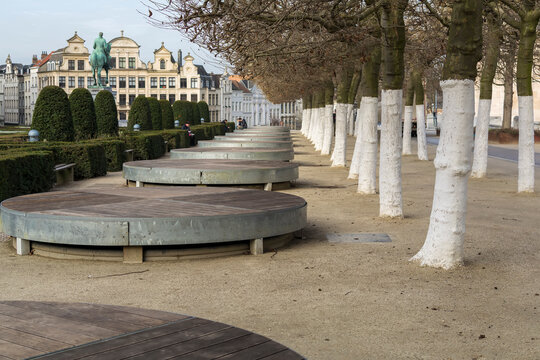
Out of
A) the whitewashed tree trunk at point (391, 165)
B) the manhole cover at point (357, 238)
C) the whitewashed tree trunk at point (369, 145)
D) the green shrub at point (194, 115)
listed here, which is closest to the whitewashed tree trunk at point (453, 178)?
the manhole cover at point (357, 238)

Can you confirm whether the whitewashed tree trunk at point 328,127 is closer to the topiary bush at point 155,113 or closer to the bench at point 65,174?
the topiary bush at point 155,113

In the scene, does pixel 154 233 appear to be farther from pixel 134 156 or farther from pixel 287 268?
pixel 134 156

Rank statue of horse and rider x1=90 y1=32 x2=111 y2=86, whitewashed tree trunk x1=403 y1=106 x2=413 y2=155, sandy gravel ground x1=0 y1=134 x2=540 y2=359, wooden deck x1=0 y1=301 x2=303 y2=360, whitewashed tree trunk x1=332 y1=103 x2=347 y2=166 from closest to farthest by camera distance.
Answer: wooden deck x1=0 y1=301 x2=303 y2=360 → sandy gravel ground x1=0 y1=134 x2=540 y2=359 → whitewashed tree trunk x1=332 y1=103 x2=347 y2=166 → whitewashed tree trunk x1=403 y1=106 x2=413 y2=155 → statue of horse and rider x1=90 y1=32 x2=111 y2=86

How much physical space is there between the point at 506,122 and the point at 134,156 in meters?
32.1

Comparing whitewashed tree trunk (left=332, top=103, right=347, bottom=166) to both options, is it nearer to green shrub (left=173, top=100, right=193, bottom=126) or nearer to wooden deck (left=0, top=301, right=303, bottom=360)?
wooden deck (left=0, top=301, right=303, bottom=360)

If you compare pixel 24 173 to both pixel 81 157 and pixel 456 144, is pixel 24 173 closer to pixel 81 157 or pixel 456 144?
pixel 81 157

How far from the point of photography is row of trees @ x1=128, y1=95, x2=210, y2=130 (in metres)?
38.6

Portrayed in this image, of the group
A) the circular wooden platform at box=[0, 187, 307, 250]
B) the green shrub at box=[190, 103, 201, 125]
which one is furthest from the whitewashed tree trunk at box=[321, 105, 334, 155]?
the green shrub at box=[190, 103, 201, 125]

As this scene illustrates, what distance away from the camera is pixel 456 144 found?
28.9ft

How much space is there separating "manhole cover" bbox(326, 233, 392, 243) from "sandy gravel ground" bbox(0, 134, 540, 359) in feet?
0.62

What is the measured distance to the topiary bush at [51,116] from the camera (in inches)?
952

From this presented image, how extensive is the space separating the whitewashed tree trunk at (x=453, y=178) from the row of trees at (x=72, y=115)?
17.9 metres

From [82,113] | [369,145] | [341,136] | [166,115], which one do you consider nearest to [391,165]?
[369,145]

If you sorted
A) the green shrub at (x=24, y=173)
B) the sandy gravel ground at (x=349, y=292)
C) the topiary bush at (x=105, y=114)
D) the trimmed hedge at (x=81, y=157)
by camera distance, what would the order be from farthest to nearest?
the topiary bush at (x=105, y=114) → the trimmed hedge at (x=81, y=157) → the green shrub at (x=24, y=173) → the sandy gravel ground at (x=349, y=292)
